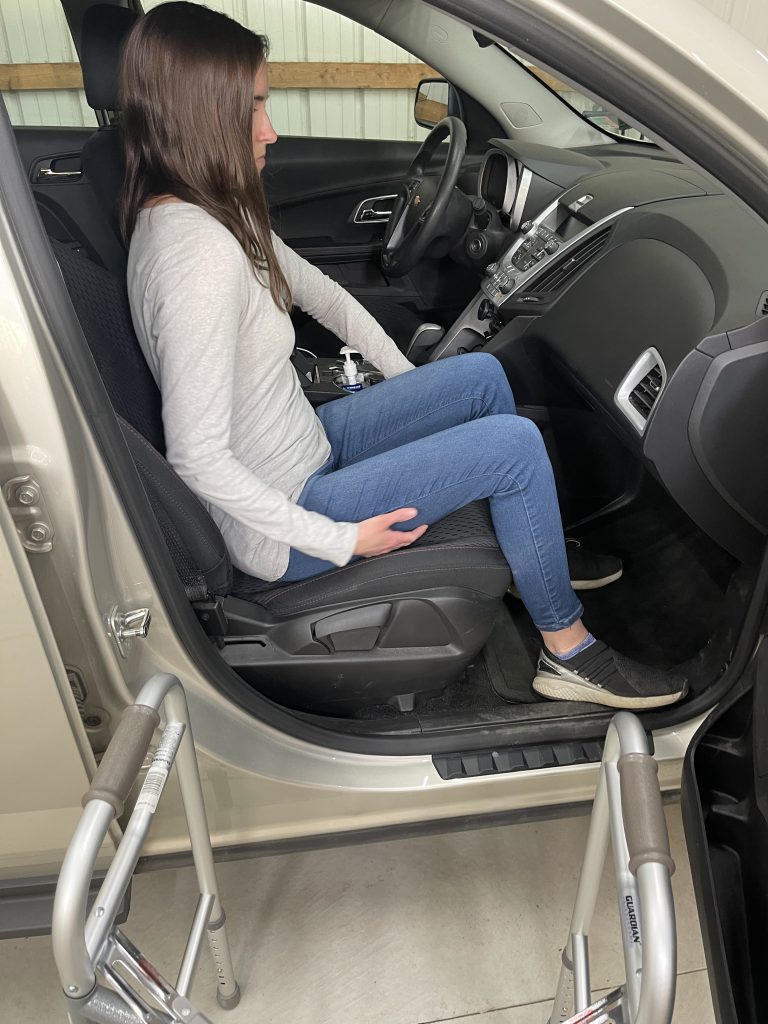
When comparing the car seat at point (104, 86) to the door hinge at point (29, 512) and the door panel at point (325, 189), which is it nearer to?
the door hinge at point (29, 512)

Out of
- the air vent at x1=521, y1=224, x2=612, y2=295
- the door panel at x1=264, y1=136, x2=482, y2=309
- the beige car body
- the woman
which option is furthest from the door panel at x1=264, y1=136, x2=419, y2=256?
the beige car body

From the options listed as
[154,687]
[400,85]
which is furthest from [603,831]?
[400,85]

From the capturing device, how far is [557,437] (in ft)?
5.85

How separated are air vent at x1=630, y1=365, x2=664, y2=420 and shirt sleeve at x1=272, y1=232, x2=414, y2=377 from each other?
16.5 inches

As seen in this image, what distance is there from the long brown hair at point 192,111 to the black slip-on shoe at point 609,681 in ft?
2.60

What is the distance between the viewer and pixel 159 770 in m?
0.81

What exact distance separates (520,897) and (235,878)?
1.55 feet

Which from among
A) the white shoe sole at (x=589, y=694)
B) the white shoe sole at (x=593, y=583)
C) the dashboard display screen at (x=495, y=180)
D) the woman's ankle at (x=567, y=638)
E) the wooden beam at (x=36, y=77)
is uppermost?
the wooden beam at (x=36, y=77)

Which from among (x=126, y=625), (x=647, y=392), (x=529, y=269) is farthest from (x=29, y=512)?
(x=529, y=269)

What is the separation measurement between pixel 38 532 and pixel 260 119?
608mm

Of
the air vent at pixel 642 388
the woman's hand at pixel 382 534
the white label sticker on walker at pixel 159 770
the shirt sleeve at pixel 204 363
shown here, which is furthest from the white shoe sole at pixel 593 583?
the white label sticker on walker at pixel 159 770

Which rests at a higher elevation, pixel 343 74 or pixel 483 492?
pixel 343 74

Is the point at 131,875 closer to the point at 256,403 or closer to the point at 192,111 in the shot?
the point at 256,403

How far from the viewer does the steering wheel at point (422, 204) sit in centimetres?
181
